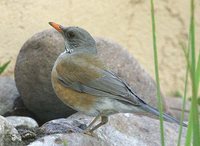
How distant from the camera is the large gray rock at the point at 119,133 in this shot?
478cm

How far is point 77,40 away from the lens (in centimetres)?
571

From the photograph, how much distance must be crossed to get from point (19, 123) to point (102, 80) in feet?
3.05

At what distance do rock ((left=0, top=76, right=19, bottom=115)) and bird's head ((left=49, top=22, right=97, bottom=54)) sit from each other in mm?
1340

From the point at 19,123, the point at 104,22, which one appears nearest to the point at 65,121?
the point at 19,123

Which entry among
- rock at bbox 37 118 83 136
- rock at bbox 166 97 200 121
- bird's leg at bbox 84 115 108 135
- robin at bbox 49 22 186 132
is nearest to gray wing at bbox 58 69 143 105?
robin at bbox 49 22 186 132

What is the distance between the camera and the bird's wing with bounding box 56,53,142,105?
508cm

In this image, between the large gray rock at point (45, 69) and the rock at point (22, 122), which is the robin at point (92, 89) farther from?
the large gray rock at point (45, 69)

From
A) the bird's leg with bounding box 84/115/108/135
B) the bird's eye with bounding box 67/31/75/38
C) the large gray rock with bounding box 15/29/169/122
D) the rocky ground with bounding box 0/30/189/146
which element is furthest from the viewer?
the large gray rock with bounding box 15/29/169/122

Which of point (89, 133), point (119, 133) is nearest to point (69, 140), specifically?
point (89, 133)

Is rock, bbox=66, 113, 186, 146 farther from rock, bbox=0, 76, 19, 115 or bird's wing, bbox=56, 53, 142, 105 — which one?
rock, bbox=0, 76, 19, 115

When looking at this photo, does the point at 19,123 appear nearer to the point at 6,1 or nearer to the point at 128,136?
the point at 128,136

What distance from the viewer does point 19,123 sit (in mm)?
5633

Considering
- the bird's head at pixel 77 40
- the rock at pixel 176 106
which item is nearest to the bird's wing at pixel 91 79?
the bird's head at pixel 77 40

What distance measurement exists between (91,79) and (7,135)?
0.92 meters
